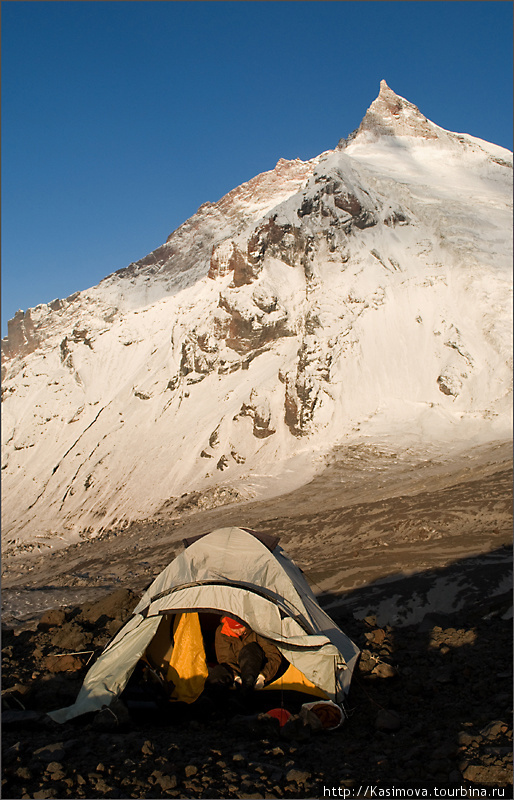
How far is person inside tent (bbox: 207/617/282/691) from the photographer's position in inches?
272

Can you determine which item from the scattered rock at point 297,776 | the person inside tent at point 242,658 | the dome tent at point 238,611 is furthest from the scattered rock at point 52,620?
the scattered rock at point 297,776

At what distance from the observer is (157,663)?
7.36 meters

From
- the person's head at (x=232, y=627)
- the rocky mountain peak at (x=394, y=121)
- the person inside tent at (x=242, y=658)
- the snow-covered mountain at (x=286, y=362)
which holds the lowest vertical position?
the person inside tent at (x=242, y=658)

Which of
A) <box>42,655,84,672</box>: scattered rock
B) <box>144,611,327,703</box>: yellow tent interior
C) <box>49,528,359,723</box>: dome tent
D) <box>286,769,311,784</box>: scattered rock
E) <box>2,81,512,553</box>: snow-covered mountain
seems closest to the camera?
<box>286,769,311,784</box>: scattered rock

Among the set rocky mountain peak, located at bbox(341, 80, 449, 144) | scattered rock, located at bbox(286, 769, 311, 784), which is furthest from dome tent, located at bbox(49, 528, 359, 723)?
rocky mountain peak, located at bbox(341, 80, 449, 144)

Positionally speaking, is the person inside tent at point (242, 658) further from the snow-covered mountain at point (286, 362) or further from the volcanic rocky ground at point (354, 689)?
the snow-covered mountain at point (286, 362)

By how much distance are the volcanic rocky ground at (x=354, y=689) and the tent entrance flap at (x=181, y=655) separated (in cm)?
66

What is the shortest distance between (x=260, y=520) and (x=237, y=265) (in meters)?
27.2

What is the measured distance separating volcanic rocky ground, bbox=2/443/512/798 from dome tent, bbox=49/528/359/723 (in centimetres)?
42

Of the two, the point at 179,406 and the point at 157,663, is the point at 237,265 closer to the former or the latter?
the point at 179,406

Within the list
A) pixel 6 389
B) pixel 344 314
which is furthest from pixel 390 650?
pixel 6 389

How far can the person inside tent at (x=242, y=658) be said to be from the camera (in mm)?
6910

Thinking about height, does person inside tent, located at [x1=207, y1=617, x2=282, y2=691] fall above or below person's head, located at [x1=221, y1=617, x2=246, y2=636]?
below

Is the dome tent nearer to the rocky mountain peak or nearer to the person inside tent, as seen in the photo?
the person inside tent
